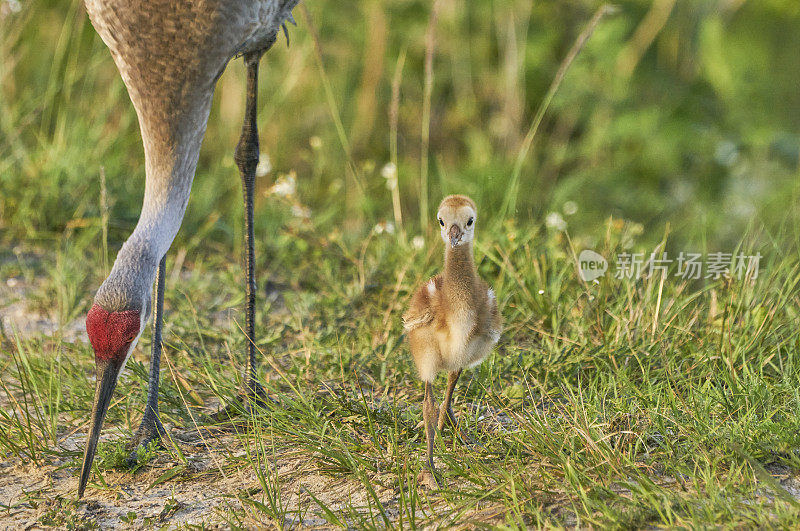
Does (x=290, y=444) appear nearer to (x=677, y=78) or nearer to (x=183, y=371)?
(x=183, y=371)

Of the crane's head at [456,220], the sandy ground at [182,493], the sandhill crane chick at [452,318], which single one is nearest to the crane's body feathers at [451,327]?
the sandhill crane chick at [452,318]

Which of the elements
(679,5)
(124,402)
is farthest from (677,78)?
(124,402)

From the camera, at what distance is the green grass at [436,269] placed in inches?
114

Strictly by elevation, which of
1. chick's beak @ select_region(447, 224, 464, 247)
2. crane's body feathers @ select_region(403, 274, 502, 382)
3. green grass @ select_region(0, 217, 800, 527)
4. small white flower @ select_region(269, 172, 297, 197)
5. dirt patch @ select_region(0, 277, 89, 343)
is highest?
chick's beak @ select_region(447, 224, 464, 247)

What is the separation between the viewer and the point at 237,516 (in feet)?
9.30

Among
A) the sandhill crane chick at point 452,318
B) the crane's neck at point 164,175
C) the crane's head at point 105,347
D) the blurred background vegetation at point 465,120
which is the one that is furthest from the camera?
the blurred background vegetation at point 465,120

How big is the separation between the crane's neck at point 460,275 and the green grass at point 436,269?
48 centimetres

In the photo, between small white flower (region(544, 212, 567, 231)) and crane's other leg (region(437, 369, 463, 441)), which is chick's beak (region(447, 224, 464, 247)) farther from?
small white flower (region(544, 212, 567, 231))

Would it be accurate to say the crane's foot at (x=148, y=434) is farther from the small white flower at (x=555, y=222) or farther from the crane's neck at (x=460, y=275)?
the small white flower at (x=555, y=222)

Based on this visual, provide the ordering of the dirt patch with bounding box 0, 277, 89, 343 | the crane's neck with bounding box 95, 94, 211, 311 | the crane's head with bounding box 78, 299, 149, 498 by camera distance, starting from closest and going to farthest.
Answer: the crane's head with bounding box 78, 299, 149, 498
the crane's neck with bounding box 95, 94, 211, 311
the dirt patch with bounding box 0, 277, 89, 343

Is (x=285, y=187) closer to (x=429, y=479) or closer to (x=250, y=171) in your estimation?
(x=250, y=171)

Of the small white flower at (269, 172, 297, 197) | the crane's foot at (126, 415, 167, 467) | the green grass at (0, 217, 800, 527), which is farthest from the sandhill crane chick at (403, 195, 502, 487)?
the small white flower at (269, 172, 297, 197)

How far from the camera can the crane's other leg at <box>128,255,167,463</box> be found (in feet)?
11.0

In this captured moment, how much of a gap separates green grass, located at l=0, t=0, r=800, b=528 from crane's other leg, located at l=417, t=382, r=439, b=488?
0.15 feet
